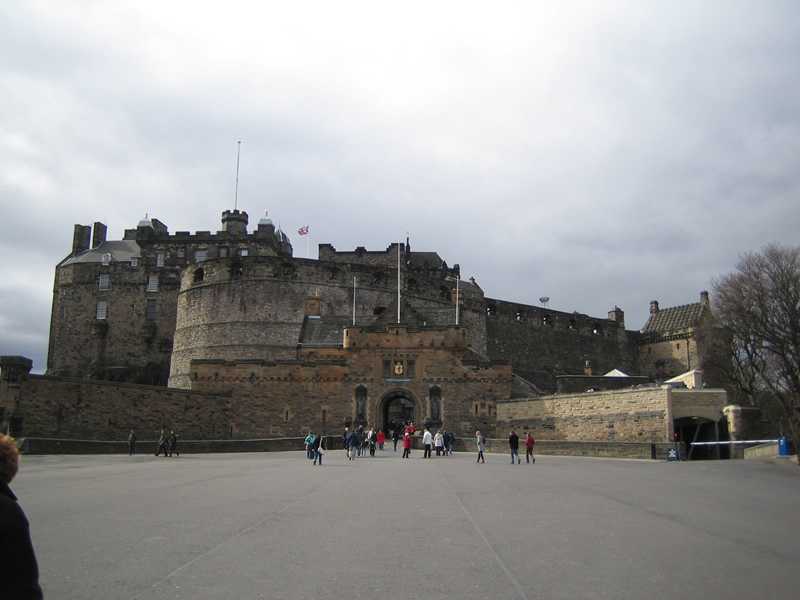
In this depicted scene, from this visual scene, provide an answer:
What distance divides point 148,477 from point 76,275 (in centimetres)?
4462

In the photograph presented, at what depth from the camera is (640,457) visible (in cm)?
2316

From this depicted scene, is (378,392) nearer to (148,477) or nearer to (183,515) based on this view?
(148,477)

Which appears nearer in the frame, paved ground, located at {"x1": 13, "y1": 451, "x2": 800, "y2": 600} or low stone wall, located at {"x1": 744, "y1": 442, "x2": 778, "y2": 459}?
paved ground, located at {"x1": 13, "y1": 451, "x2": 800, "y2": 600}

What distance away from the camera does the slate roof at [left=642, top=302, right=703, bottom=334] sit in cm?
5981

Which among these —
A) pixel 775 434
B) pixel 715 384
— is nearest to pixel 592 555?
pixel 775 434

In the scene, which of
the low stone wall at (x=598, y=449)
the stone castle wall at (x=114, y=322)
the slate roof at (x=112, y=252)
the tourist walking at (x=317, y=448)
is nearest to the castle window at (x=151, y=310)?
the stone castle wall at (x=114, y=322)

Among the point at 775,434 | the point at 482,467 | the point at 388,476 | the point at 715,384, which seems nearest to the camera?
the point at 388,476

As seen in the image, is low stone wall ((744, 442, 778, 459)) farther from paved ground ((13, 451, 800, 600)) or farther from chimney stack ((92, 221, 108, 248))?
chimney stack ((92, 221, 108, 248))

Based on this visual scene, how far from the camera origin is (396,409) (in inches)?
1812

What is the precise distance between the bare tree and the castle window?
36.5m

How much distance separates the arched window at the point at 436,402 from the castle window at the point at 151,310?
2580cm

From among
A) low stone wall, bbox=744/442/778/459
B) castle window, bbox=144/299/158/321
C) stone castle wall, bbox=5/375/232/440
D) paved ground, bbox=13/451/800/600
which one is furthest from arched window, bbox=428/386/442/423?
castle window, bbox=144/299/158/321

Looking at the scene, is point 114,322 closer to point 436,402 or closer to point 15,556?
point 436,402

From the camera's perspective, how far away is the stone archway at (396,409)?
34.7 metres
